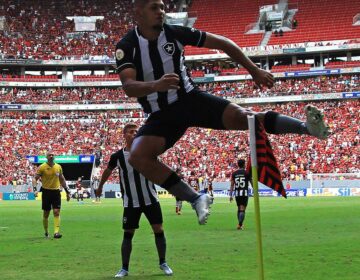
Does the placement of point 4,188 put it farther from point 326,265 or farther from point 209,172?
point 326,265

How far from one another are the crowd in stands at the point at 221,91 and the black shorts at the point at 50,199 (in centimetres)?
5157

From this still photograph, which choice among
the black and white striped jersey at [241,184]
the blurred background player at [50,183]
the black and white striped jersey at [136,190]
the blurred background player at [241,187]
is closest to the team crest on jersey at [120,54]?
the black and white striped jersey at [136,190]

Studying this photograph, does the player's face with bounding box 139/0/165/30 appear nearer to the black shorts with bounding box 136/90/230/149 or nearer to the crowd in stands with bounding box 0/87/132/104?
the black shorts with bounding box 136/90/230/149

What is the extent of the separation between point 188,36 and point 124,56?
82 cm

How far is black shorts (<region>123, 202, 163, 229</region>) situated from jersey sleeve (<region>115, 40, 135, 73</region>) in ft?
16.6

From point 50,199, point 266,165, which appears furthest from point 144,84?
point 50,199

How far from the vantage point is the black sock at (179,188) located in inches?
293

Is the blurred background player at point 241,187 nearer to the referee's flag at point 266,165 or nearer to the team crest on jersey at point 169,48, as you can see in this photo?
the team crest on jersey at point 169,48

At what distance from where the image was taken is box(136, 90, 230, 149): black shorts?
7.56 meters

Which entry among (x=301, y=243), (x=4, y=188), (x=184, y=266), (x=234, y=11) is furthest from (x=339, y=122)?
(x=184, y=266)

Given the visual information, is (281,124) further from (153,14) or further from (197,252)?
(197,252)

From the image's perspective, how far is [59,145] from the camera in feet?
231

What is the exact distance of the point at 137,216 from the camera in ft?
39.9

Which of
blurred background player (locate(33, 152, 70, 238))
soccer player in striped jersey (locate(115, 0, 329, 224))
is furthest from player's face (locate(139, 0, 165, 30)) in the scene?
blurred background player (locate(33, 152, 70, 238))
